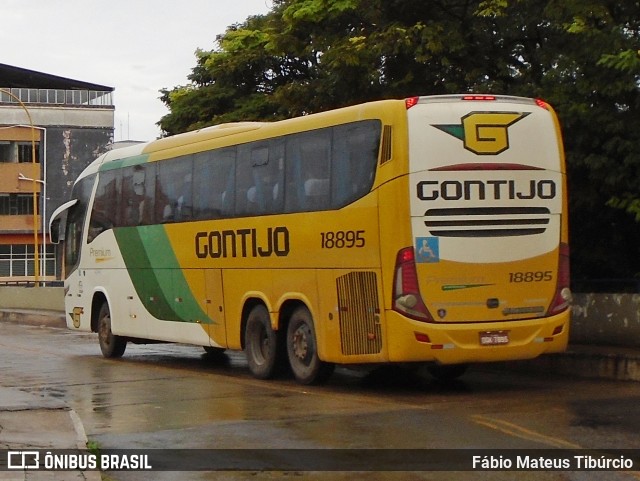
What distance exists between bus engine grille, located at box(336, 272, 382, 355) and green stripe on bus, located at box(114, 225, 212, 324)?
4.04 meters

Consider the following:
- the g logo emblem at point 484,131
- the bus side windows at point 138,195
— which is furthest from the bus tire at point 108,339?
the g logo emblem at point 484,131

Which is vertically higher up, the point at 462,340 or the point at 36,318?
the point at 462,340

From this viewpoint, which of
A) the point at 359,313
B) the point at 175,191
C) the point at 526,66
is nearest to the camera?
the point at 359,313

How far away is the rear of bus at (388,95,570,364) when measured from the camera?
14828 millimetres

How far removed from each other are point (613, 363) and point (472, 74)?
7165mm

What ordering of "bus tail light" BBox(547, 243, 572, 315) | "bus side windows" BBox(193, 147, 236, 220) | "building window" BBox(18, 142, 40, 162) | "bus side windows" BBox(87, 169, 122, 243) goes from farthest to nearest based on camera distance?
"building window" BBox(18, 142, 40, 162) → "bus side windows" BBox(87, 169, 122, 243) → "bus side windows" BBox(193, 147, 236, 220) → "bus tail light" BBox(547, 243, 572, 315)

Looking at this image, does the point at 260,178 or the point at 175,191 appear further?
the point at 175,191

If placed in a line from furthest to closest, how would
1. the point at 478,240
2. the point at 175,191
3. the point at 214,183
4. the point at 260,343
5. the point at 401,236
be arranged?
the point at 175,191
the point at 214,183
the point at 260,343
the point at 478,240
the point at 401,236

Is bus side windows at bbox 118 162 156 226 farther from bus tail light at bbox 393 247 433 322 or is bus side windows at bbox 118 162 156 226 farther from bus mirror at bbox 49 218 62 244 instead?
bus tail light at bbox 393 247 433 322

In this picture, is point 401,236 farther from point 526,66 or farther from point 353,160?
point 526,66

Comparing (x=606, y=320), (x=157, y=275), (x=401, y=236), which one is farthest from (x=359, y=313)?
(x=157, y=275)

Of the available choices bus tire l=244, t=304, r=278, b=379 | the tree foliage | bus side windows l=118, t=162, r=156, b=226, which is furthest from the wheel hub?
the tree foliage

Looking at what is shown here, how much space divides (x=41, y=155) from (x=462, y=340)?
205 feet

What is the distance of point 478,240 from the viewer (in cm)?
1500
